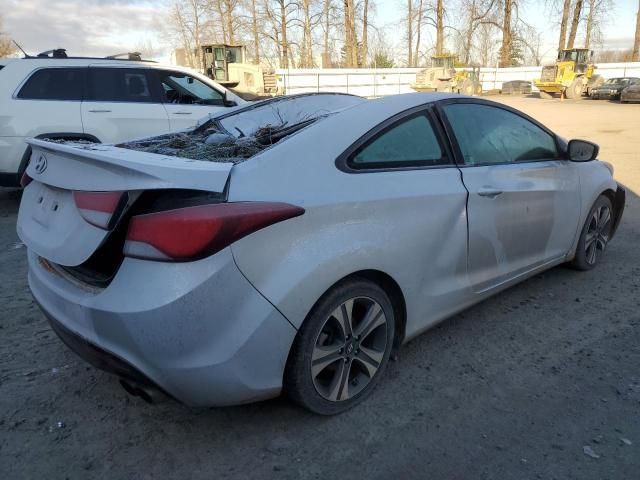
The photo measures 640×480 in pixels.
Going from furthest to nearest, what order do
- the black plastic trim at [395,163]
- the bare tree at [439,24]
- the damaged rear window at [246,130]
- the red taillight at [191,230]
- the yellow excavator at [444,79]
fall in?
the bare tree at [439,24] < the yellow excavator at [444,79] < the damaged rear window at [246,130] < the black plastic trim at [395,163] < the red taillight at [191,230]

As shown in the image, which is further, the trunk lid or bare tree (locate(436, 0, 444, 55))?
bare tree (locate(436, 0, 444, 55))

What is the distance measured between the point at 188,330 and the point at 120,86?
589 cm

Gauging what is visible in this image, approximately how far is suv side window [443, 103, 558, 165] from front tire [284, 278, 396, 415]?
44.0 inches

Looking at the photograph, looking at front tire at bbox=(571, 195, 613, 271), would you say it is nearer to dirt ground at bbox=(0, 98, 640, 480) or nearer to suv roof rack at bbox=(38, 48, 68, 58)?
dirt ground at bbox=(0, 98, 640, 480)

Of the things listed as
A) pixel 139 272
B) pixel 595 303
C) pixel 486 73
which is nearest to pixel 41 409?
pixel 139 272

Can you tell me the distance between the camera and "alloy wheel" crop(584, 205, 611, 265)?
4.31 m

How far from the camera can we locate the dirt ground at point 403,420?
220 centimetres

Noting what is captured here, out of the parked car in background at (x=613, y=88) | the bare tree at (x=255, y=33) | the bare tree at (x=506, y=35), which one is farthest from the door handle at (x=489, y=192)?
the bare tree at (x=506, y=35)

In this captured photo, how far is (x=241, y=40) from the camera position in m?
50.5

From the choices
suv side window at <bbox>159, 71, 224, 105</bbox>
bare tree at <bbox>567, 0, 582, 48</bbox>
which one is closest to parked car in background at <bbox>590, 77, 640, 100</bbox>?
bare tree at <bbox>567, 0, 582, 48</bbox>

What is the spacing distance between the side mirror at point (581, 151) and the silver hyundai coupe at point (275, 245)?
789 mm

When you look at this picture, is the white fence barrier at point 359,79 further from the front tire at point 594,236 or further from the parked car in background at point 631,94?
the front tire at point 594,236

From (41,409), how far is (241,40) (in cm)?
5247

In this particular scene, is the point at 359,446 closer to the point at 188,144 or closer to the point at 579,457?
the point at 579,457
